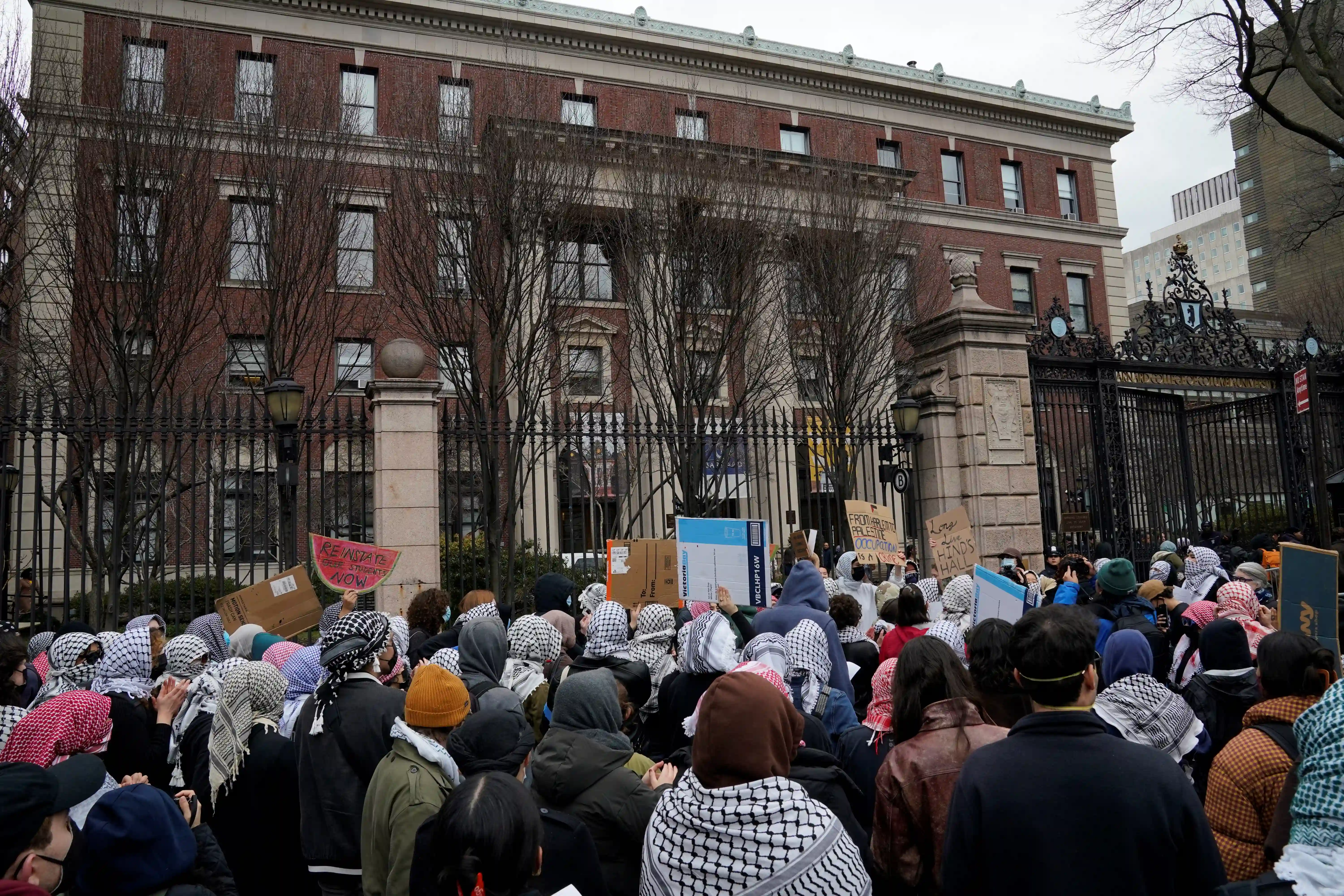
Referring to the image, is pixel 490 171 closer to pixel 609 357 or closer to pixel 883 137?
pixel 609 357

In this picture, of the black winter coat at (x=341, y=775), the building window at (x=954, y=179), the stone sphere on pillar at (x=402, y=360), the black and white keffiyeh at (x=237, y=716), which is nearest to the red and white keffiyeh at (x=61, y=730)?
the black and white keffiyeh at (x=237, y=716)

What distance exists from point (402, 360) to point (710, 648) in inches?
293

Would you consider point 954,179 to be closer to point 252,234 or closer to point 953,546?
point 252,234

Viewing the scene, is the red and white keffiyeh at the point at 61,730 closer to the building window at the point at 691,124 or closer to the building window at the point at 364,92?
the building window at the point at 364,92

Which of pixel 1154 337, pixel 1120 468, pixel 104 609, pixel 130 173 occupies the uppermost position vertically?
pixel 130 173

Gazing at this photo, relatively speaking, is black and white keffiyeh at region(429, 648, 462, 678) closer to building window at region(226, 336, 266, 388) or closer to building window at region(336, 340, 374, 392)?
building window at region(226, 336, 266, 388)

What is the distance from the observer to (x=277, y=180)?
16.3m

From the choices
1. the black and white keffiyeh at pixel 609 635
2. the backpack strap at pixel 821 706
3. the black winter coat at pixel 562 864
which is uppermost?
the black and white keffiyeh at pixel 609 635

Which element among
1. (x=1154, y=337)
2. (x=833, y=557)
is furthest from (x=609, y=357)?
(x=1154, y=337)

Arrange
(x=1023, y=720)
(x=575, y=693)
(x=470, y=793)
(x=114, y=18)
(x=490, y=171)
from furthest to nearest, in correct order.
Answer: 1. (x=114, y=18)
2. (x=490, y=171)
3. (x=575, y=693)
4. (x=1023, y=720)
5. (x=470, y=793)

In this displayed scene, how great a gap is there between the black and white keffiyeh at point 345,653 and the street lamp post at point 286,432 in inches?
246

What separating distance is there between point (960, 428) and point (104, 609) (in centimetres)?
1242

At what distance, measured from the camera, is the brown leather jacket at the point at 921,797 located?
3.26 meters

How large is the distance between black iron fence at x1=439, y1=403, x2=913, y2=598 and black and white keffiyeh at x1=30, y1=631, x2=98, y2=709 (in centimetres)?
528
